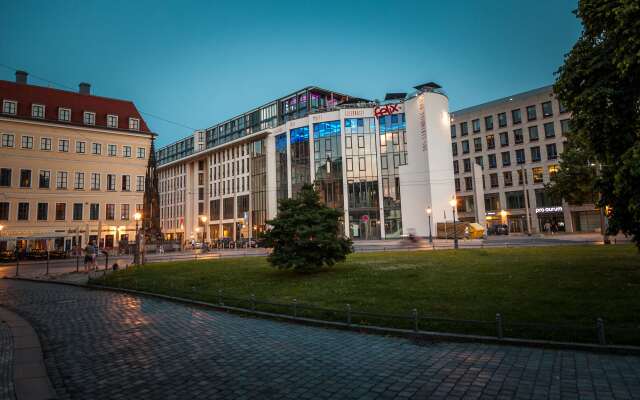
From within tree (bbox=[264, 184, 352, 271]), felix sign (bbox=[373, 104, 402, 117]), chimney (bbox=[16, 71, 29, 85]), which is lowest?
tree (bbox=[264, 184, 352, 271])

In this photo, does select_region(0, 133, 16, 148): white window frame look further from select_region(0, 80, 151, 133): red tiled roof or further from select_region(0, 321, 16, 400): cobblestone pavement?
select_region(0, 321, 16, 400): cobblestone pavement

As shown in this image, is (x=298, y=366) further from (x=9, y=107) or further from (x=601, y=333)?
(x=9, y=107)

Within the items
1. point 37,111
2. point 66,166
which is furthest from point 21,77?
point 66,166

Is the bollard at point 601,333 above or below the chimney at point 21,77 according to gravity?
below

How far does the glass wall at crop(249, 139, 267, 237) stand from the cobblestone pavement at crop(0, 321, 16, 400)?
208 feet

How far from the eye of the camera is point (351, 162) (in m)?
64.9

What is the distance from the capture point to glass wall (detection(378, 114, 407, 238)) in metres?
Answer: 61.7

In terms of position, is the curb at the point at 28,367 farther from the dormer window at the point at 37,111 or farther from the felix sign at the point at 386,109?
the felix sign at the point at 386,109

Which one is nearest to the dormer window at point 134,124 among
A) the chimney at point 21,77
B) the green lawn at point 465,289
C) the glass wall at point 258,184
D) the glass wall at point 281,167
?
the chimney at point 21,77

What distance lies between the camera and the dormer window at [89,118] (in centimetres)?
5121

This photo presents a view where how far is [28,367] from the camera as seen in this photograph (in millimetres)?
6879

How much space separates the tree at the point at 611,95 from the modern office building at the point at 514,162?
51.7 meters

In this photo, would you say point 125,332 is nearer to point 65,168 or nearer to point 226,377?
point 226,377

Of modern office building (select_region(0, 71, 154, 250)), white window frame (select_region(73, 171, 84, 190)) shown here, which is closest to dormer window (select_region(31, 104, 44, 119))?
modern office building (select_region(0, 71, 154, 250))
